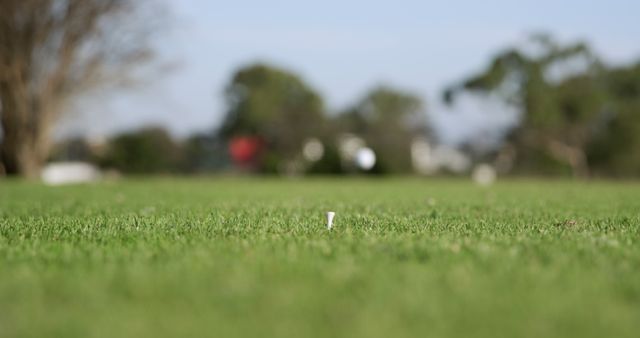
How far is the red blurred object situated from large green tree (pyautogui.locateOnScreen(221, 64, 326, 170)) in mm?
1130

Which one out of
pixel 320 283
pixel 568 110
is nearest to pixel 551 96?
pixel 568 110

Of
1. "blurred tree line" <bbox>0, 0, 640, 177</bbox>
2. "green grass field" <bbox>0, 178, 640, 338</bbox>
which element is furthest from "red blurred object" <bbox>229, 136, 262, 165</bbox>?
"green grass field" <bbox>0, 178, 640, 338</bbox>

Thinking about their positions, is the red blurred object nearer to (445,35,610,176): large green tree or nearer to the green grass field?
(445,35,610,176): large green tree

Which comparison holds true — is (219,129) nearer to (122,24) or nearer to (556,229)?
(122,24)

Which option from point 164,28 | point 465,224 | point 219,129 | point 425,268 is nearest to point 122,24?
point 164,28

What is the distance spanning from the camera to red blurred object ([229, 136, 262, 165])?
6731cm

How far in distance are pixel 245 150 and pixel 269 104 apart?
8.67m

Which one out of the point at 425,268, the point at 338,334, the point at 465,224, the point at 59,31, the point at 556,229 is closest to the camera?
the point at 338,334

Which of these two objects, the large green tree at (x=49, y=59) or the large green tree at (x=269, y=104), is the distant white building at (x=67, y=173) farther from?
the large green tree at (x=269, y=104)

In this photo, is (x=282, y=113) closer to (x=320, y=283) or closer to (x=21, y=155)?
(x=21, y=155)

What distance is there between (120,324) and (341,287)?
123cm

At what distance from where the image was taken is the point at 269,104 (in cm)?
7462

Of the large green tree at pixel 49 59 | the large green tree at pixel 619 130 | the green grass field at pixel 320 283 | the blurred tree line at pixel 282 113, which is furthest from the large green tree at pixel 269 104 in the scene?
the green grass field at pixel 320 283

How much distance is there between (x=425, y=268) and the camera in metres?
4.30
